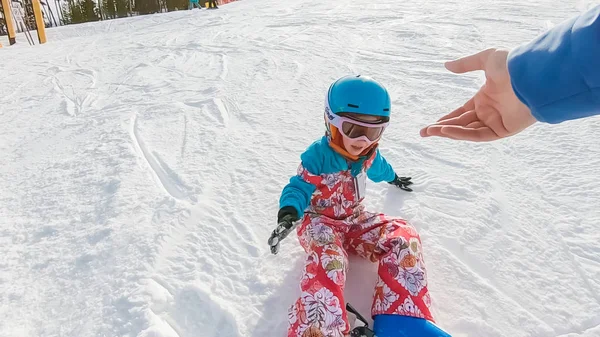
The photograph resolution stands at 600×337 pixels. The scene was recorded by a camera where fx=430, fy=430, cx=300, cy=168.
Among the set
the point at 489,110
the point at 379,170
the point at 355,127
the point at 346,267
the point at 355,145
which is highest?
the point at 489,110

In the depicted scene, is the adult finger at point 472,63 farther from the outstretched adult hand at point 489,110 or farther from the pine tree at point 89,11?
the pine tree at point 89,11

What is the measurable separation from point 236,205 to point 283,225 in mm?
1002

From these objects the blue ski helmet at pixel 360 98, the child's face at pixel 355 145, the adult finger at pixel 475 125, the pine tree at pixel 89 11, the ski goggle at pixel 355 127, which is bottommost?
the pine tree at pixel 89 11

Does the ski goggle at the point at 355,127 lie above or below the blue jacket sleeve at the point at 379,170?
above

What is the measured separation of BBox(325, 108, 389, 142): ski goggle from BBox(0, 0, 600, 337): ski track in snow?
69 centimetres

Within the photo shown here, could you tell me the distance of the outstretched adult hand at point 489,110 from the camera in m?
1.50

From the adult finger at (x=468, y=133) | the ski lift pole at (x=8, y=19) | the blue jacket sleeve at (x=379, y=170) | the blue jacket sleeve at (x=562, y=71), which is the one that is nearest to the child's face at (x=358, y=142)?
→ the blue jacket sleeve at (x=379, y=170)

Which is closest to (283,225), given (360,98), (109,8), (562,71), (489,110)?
(360,98)

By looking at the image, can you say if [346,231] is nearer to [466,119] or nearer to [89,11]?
[466,119]

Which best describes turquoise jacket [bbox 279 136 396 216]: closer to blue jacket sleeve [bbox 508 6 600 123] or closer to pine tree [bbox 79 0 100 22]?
blue jacket sleeve [bbox 508 6 600 123]

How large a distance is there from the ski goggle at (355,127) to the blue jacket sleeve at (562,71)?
90 cm

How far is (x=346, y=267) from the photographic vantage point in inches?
85.3

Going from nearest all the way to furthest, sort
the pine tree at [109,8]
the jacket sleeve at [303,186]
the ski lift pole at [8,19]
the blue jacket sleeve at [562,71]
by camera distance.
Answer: the blue jacket sleeve at [562,71]
the jacket sleeve at [303,186]
the ski lift pole at [8,19]
the pine tree at [109,8]

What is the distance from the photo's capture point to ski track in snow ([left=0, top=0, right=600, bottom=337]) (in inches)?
80.0
